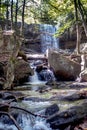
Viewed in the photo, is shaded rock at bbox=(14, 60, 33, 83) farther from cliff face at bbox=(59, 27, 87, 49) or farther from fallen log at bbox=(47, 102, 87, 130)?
cliff face at bbox=(59, 27, 87, 49)

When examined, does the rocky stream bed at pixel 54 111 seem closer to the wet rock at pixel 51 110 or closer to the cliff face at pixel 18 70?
the wet rock at pixel 51 110

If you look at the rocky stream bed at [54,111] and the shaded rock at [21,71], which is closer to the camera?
the rocky stream bed at [54,111]

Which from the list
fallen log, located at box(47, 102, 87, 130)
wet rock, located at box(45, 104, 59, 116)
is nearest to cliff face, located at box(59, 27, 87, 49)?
wet rock, located at box(45, 104, 59, 116)

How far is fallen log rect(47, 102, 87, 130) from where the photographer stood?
778 cm

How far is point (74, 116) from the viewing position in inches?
320

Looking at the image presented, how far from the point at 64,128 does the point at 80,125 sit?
0.45 meters

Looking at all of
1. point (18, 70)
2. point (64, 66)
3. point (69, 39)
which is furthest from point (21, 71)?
point (69, 39)

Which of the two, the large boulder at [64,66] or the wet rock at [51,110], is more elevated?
the wet rock at [51,110]

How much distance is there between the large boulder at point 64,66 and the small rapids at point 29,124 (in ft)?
29.6

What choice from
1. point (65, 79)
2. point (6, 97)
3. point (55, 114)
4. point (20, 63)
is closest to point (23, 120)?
point (55, 114)

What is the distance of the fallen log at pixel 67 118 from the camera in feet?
25.5

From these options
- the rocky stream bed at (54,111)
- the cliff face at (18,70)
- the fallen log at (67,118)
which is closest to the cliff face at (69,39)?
the cliff face at (18,70)

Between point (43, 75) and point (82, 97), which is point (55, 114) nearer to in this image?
point (82, 97)

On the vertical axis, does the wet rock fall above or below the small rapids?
above
